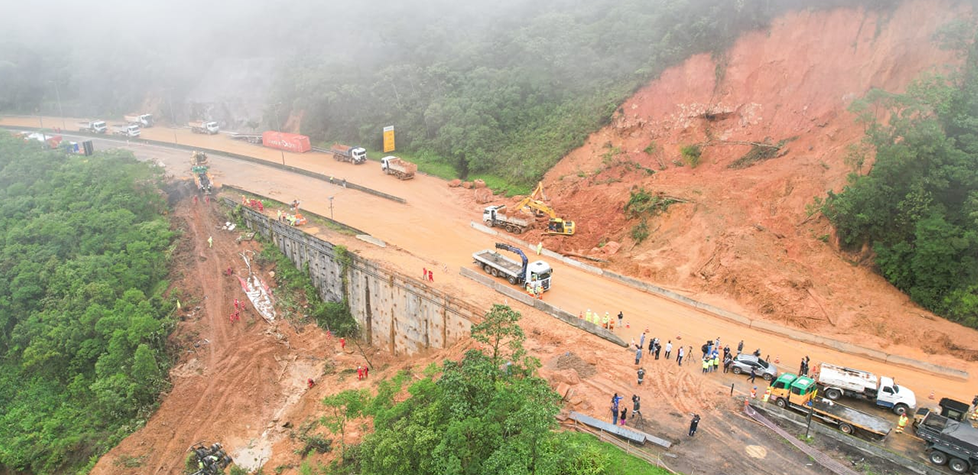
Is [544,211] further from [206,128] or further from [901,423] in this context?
[206,128]

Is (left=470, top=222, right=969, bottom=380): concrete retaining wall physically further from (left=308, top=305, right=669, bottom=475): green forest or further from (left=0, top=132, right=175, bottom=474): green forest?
(left=0, top=132, right=175, bottom=474): green forest

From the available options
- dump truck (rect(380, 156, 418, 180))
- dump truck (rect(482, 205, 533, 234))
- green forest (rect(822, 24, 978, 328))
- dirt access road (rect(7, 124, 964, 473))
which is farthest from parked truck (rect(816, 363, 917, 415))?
dump truck (rect(380, 156, 418, 180))

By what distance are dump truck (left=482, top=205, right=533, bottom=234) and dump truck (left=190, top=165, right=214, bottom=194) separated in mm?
26605

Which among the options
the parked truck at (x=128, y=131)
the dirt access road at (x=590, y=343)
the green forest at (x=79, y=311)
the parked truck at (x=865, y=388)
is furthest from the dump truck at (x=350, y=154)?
the parked truck at (x=865, y=388)

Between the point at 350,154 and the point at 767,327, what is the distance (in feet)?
146

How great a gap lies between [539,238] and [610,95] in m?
18.6

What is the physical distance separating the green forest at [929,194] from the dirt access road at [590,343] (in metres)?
5.96

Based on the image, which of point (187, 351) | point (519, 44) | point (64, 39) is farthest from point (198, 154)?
point (64, 39)

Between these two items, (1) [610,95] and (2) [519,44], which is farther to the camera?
(2) [519,44]

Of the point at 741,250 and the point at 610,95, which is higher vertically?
the point at 610,95

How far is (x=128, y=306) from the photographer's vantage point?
4278cm

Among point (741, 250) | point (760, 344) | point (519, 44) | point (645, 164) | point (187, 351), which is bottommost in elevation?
point (187, 351)

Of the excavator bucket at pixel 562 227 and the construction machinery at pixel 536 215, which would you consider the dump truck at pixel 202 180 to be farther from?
the excavator bucket at pixel 562 227

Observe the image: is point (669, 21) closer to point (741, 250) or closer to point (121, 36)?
point (741, 250)
